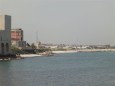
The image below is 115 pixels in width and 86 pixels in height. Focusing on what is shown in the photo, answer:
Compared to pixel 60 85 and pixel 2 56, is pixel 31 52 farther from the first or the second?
pixel 60 85

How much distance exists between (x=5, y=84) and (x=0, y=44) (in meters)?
64.7

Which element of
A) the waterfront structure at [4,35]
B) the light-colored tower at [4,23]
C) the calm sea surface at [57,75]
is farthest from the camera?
the light-colored tower at [4,23]

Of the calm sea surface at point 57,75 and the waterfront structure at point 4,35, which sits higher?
the waterfront structure at point 4,35

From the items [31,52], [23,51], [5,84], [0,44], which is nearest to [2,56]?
[0,44]

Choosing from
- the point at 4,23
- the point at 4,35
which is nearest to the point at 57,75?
the point at 4,35

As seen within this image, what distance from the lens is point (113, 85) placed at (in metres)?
35.4

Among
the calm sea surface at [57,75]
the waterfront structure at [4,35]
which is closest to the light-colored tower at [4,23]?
the waterfront structure at [4,35]

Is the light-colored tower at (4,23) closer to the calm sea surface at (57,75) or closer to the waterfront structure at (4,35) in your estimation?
the waterfront structure at (4,35)

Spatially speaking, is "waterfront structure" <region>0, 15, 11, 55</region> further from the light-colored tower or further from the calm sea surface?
the calm sea surface

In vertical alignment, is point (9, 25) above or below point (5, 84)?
above

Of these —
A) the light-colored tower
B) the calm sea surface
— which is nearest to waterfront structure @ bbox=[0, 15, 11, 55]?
the light-colored tower

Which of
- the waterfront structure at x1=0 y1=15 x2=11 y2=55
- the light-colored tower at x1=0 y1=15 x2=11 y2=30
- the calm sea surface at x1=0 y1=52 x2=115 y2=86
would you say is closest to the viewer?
the calm sea surface at x1=0 y1=52 x2=115 y2=86

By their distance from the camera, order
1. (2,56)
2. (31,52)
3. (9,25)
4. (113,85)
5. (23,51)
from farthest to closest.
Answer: (31,52) → (23,51) → (9,25) → (2,56) → (113,85)

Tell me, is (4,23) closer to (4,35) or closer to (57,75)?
(4,35)
